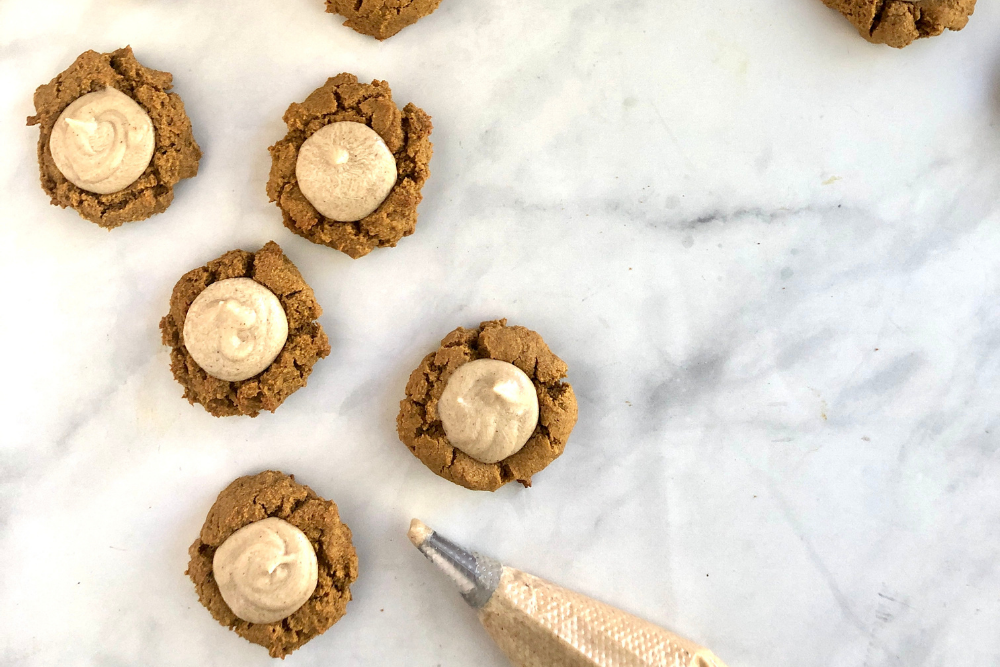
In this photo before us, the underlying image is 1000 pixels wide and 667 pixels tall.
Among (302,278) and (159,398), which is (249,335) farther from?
(159,398)

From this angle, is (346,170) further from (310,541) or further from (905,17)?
(905,17)

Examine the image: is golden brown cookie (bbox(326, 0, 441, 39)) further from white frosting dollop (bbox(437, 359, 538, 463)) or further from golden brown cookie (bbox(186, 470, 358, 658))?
golden brown cookie (bbox(186, 470, 358, 658))

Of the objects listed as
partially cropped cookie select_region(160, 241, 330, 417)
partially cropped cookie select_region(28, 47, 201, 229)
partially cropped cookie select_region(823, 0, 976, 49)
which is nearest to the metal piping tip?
partially cropped cookie select_region(160, 241, 330, 417)

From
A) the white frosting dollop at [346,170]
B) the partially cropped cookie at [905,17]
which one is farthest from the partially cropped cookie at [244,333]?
the partially cropped cookie at [905,17]

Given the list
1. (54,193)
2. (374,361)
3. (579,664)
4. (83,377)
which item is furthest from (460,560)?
(54,193)

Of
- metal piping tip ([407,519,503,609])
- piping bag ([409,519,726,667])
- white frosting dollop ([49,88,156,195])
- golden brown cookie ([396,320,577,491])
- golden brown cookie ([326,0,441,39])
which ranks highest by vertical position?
golden brown cookie ([326,0,441,39])

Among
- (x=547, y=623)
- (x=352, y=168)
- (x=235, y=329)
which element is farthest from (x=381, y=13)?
(x=547, y=623)
